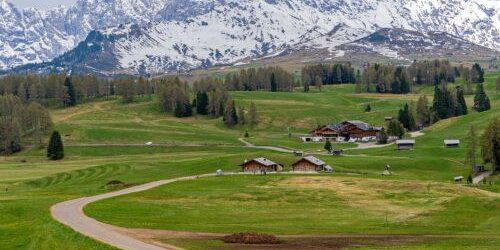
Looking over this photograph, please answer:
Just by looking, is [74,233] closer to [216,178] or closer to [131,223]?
[131,223]

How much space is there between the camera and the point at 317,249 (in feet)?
194

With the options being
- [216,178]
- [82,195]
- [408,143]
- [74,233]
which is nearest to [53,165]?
[216,178]

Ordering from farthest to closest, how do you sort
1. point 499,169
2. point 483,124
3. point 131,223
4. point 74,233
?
1. point 483,124
2. point 499,169
3. point 131,223
4. point 74,233

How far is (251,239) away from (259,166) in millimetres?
82220

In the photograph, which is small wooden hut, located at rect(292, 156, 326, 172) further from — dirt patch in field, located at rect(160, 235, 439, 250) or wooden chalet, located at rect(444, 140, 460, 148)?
dirt patch in field, located at rect(160, 235, 439, 250)

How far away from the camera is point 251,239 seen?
62438mm

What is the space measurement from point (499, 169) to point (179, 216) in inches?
3091

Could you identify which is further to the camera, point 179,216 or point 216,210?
point 216,210

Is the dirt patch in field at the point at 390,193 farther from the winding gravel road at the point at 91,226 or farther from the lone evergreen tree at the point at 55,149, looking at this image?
the lone evergreen tree at the point at 55,149

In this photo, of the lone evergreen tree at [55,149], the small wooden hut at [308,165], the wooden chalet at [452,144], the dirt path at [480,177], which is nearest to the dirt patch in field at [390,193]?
the small wooden hut at [308,165]

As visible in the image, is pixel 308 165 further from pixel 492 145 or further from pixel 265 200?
pixel 265 200

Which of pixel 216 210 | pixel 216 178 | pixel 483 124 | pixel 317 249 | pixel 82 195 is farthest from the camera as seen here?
pixel 483 124

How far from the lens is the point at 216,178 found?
416 feet

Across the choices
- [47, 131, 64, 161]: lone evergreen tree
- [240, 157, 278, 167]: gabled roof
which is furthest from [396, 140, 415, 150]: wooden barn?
[47, 131, 64, 161]: lone evergreen tree
